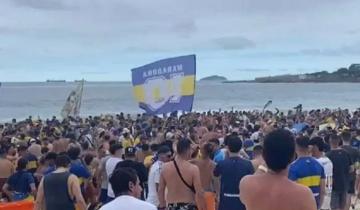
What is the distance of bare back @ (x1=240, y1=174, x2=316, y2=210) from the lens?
4.19m

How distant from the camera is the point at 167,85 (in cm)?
2236

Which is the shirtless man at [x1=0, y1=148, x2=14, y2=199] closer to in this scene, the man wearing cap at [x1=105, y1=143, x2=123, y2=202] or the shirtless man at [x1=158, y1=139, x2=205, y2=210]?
the man wearing cap at [x1=105, y1=143, x2=123, y2=202]

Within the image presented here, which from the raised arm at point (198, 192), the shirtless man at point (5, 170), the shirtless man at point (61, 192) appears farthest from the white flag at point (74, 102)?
the shirtless man at point (61, 192)

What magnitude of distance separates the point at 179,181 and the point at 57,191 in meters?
1.35

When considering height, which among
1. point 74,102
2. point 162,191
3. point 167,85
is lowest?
point 162,191

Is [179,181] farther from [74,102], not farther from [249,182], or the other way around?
[74,102]

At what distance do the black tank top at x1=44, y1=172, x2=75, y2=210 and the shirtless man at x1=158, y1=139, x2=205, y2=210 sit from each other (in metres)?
1.16

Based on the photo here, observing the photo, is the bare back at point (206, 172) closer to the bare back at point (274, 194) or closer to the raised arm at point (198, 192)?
the raised arm at point (198, 192)

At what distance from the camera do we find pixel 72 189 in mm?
7316

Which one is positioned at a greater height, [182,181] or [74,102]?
[74,102]

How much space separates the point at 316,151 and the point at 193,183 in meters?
1.89

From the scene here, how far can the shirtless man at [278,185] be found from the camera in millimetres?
4191

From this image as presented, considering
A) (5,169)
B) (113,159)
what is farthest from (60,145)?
(113,159)

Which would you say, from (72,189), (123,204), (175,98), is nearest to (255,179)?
(123,204)
